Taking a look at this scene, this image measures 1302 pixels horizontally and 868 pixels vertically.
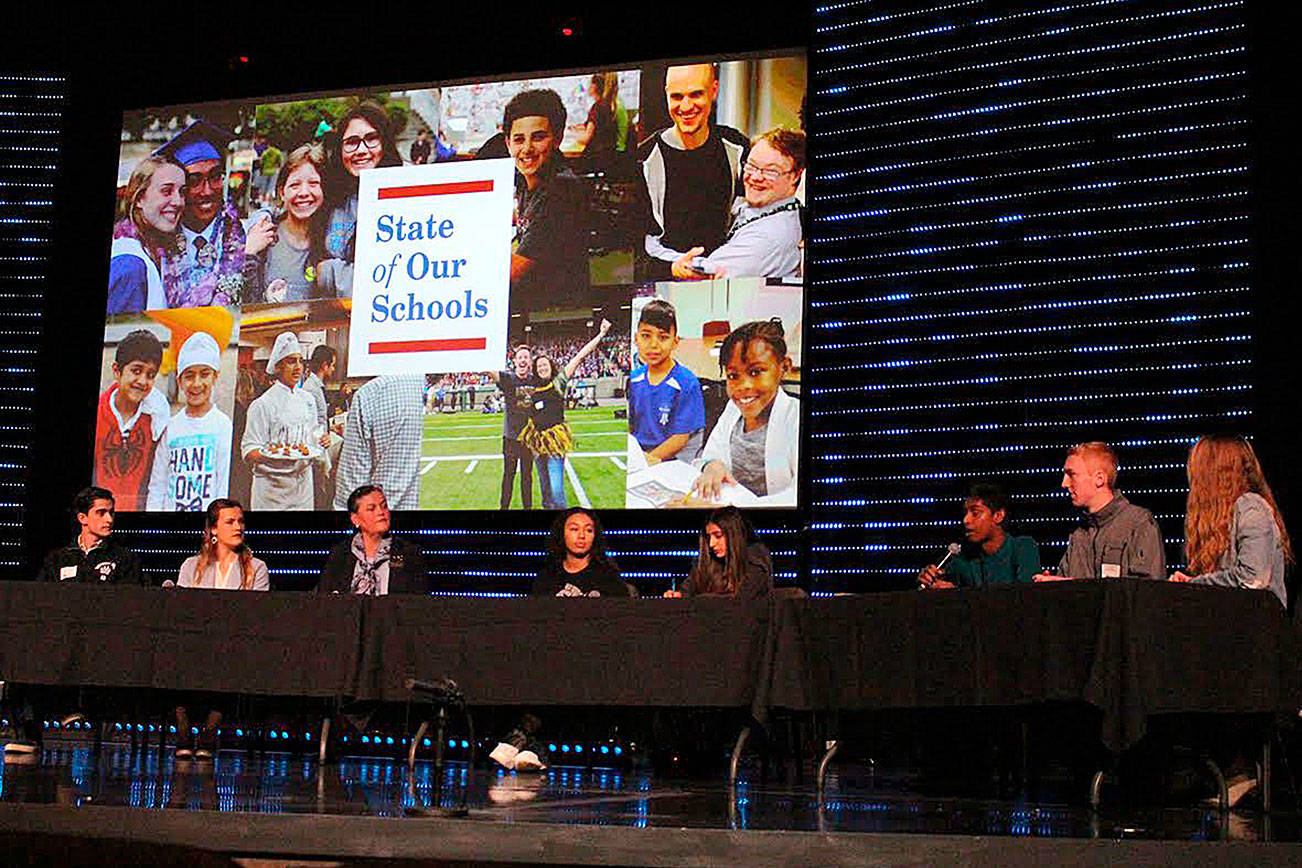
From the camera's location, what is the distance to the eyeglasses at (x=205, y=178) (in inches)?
363

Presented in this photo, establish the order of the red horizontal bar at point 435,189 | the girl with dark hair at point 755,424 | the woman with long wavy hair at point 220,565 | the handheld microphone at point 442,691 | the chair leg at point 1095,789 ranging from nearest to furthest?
the handheld microphone at point 442,691
the chair leg at point 1095,789
the woman with long wavy hair at point 220,565
the girl with dark hair at point 755,424
the red horizontal bar at point 435,189

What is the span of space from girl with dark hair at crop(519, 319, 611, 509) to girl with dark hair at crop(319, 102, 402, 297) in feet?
4.37

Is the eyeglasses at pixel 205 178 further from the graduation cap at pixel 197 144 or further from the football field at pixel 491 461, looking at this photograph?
the football field at pixel 491 461

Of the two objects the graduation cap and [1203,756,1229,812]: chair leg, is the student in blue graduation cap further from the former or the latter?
[1203,756,1229,812]: chair leg

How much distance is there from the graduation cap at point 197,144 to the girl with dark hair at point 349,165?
744 millimetres

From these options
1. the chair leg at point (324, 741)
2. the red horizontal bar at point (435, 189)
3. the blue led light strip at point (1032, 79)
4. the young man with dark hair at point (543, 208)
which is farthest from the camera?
the red horizontal bar at point (435, 189)

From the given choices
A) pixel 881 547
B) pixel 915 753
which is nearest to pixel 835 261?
pixel 881 547

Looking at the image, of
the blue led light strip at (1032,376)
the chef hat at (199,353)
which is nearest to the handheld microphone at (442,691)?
the blue led light strip at (1032,376)

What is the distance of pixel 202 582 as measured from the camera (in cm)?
651

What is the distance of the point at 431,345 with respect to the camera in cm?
866

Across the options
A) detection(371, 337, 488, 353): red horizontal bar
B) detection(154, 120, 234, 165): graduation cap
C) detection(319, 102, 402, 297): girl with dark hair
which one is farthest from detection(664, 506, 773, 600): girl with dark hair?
detection(154, 120, 234, 165): graduation cap

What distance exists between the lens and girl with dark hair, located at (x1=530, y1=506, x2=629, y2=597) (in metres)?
6.14

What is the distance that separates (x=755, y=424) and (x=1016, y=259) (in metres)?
1.58

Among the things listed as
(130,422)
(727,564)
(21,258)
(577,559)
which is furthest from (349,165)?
(727,564)
